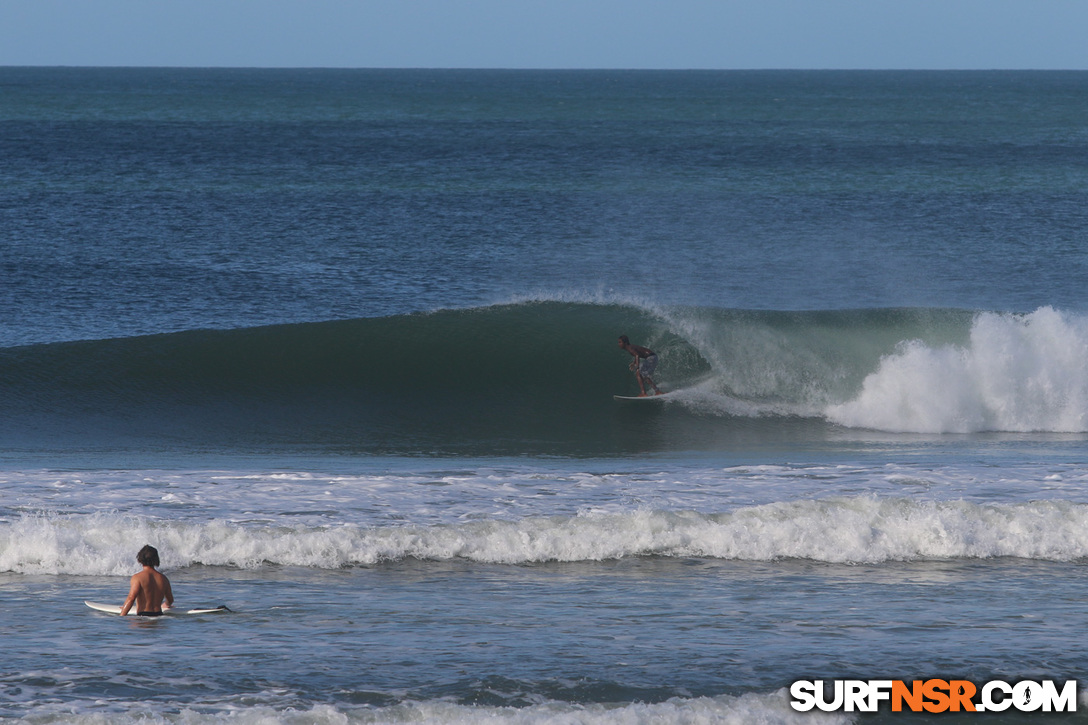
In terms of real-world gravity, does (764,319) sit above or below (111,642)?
above

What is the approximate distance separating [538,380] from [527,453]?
3.87m

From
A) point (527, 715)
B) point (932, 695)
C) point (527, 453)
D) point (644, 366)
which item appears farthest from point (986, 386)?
point (527, 715)

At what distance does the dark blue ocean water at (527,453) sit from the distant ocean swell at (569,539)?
3cm

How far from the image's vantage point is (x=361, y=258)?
29094mm

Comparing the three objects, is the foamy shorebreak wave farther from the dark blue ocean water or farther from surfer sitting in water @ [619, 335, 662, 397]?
surfer sitting in water @ [619, 335, 662, 397]

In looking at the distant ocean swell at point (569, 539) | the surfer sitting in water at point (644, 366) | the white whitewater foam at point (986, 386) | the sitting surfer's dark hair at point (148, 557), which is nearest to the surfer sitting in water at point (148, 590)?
the sitting surfer's dark hair at point (148, 557)

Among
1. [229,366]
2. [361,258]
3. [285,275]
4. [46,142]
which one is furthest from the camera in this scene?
[46,142]

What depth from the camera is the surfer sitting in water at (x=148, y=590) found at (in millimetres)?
7184

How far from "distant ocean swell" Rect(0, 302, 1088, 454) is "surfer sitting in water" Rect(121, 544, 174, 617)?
20.6 ft

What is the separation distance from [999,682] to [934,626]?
0.88 m

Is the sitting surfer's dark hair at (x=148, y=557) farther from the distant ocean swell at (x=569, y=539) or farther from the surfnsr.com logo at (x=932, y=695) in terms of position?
the surfnsr.com logo at (x=932, y=695)

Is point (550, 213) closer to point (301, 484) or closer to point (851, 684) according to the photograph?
point (301, 484)

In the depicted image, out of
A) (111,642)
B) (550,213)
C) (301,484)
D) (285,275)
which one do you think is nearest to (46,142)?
(550,213)

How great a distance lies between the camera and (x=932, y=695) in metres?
6.14
